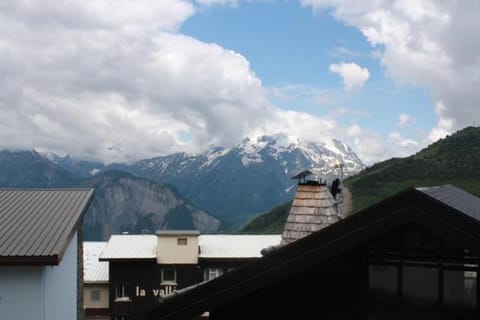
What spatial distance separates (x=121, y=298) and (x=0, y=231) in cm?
2426

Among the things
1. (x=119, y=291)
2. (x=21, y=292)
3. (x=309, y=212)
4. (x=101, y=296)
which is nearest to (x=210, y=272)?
(x=119, y=291)

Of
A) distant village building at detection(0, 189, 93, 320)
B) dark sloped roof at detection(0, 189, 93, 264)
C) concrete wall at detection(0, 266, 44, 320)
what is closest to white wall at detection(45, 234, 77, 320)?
distant village building at detection(0, 189, 93, 320)

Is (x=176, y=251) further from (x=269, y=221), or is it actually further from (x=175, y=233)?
(x=269, y=221)

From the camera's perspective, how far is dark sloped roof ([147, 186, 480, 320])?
4.70m

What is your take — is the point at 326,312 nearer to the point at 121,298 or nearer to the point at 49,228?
the point at 49,228

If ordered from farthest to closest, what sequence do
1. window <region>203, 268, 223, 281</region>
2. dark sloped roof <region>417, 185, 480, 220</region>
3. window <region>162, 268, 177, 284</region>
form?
window <region>203, 268, 223, 281</region>
window <region>162, 268, 177, 284</region>
dark sloped roof <region>417, 185, 480, 220</region>

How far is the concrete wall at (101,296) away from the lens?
37.3 m

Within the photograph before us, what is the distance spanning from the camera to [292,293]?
554 centimetres

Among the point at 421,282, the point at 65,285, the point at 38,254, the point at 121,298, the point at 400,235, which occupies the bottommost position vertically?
the point at 121,298

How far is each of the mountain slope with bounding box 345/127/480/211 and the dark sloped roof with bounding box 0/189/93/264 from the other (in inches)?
1689

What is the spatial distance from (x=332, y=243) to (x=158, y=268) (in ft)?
108

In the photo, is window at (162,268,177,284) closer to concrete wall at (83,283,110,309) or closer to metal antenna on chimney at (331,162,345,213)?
concrete wall at (83,283,110,309)

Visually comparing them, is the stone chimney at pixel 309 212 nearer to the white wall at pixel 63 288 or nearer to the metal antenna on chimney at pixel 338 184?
the metal antenna on chimney at pixel 338 184

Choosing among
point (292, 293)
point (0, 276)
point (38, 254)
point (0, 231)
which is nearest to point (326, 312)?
point (292, 293)
